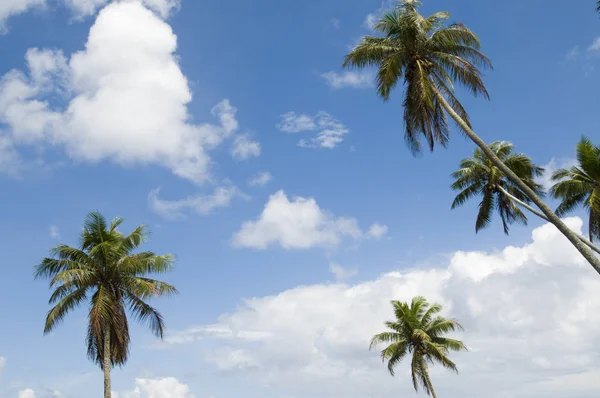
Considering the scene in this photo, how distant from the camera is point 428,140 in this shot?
23047 millimetres

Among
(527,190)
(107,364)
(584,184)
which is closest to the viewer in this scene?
(527,190)

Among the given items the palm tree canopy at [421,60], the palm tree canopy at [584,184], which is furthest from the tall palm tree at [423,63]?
the palm tree canopy at [584,184]

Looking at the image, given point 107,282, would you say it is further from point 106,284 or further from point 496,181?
point 496,181

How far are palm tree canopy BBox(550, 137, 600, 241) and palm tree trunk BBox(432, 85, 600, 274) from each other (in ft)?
28.0

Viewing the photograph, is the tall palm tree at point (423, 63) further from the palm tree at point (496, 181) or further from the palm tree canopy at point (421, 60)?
the palm tree at point (496, 181)

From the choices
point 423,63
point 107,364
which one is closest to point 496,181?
point 423,63

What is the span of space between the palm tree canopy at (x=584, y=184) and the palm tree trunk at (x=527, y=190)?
8.52 m

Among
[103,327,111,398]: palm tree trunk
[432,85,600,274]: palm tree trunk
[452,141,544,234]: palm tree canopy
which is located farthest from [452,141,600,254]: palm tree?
[103,327,111,398]: palm tree trunk

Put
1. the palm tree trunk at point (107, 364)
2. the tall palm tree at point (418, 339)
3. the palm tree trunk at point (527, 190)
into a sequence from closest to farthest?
the palm tree trunk at point (527, 190) → the palm tree trunk at point (107, 364) → the tall palm tree at point (418, 339)

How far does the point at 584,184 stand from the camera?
3144 centimetres

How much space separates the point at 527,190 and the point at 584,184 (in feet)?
42.9

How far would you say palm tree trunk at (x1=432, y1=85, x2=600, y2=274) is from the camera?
64.0 ft

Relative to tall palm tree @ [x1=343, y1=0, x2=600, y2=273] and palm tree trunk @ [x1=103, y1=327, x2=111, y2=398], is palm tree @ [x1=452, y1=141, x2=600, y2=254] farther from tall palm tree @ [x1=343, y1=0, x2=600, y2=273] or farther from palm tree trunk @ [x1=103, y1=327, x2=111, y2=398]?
palm tree trunk @ [x1=103, y1=327, x2=111, y2=398]

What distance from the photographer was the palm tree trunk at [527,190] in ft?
64.0
